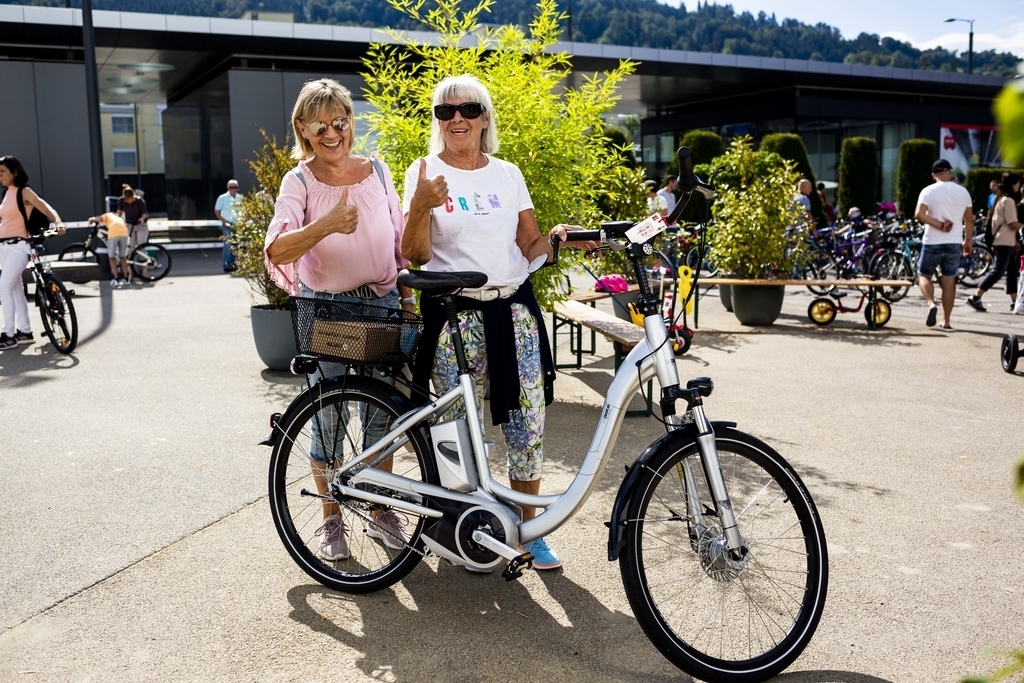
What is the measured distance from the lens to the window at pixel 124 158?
→ 36.8 meters

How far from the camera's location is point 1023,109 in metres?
0.64

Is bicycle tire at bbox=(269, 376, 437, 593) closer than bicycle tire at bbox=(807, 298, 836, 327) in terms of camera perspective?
Yes

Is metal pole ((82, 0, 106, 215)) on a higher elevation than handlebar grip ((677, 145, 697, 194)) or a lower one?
higher

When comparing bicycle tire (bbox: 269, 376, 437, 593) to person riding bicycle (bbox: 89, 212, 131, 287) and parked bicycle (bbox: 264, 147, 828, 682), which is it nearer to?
parked bicycle (bbox: 264, 147, 828, 682)

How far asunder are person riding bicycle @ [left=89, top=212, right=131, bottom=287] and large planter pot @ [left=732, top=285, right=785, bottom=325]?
36.3ft

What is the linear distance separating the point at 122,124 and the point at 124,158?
3596 millimetres

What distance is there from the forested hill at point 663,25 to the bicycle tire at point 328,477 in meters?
16.4

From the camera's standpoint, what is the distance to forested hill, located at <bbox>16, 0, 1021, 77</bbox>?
2797cm

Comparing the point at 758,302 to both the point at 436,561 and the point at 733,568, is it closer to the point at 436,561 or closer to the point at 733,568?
the point at 436,561

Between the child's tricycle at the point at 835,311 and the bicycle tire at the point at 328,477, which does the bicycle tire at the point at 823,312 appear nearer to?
the child's tricycle at the point at 835,311

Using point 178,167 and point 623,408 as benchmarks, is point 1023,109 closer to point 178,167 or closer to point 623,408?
point 623,408

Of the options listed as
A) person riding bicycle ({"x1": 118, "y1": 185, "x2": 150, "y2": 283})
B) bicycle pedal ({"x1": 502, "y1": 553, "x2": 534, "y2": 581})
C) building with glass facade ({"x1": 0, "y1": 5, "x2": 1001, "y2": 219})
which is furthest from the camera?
building with glass facade ({"x1": 0, "y1": 5, "x2": 1001, "y2": 219})

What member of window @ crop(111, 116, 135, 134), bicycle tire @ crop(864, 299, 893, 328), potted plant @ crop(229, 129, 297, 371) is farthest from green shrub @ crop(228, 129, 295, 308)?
window @ crop(111, 116, 135, 134)

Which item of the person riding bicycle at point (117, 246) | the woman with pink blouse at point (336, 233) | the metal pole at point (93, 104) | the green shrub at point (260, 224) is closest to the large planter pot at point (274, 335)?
the green shrub at point (260, 224)
